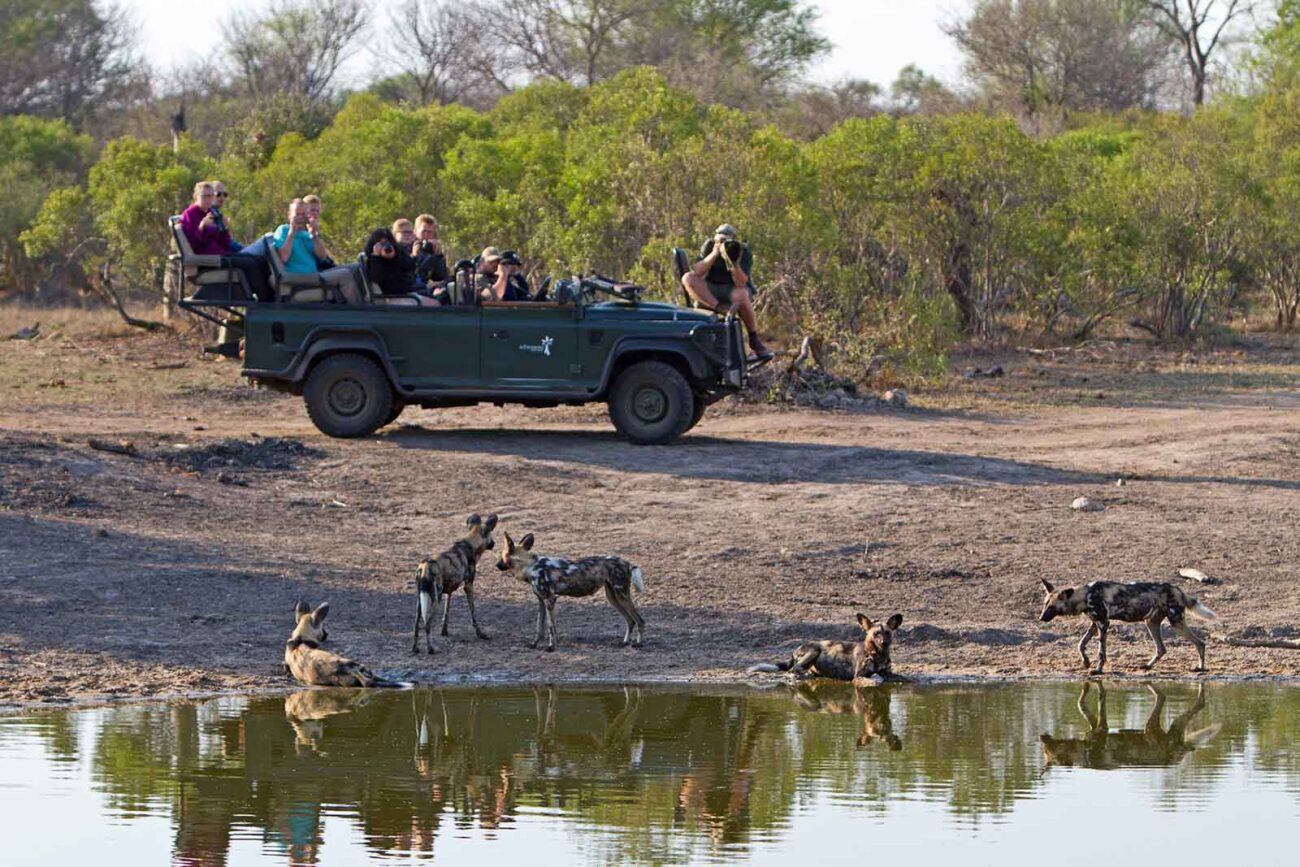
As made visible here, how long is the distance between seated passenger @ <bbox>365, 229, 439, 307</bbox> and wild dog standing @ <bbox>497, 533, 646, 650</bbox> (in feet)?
20.4

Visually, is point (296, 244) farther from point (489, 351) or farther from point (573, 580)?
point (573, 580)

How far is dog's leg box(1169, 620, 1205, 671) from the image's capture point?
1121 cm

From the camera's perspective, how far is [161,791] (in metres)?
8.24

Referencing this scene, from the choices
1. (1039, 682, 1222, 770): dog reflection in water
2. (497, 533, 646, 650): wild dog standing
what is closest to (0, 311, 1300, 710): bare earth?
(497, 533, 646, 650): wild dog standing

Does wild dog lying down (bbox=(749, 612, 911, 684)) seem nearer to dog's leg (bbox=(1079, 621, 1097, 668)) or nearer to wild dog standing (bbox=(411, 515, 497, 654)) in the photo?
dog's leg (bbox=(1079, 621, 1097, 668))

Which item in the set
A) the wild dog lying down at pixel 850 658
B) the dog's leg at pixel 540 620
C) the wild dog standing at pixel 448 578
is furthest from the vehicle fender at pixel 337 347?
the wild dog lying down at pixel 850 658

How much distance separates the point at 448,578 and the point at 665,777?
307 cm


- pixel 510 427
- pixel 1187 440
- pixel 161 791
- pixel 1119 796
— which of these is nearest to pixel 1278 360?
pixel 1187 440

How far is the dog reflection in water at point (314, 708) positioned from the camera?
9180mm

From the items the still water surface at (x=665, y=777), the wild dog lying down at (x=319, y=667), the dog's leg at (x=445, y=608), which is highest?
the dog's leg at (x=445, y=608)

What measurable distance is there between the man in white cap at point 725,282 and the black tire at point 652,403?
970 millimetres

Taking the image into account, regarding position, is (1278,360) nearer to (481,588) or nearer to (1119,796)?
(481,588)

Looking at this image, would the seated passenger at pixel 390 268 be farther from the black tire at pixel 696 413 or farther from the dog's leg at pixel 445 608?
the dog's leg at pixel 445 608

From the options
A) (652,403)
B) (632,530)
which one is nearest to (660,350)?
(652,403)
